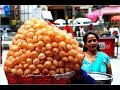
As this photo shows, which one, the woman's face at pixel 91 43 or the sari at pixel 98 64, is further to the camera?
the woman's face at pixel 91 43

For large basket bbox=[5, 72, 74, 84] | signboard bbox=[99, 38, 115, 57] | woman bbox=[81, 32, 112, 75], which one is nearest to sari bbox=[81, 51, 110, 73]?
woman bbox=[81, 32, 112, 75]

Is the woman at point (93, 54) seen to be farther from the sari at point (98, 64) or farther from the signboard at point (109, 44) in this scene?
the signboard at point (109, 44)

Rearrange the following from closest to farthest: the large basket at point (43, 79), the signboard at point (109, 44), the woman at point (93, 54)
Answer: the large basket at point (43, 79), the woman at point (93, 54), the signboard at point (109, 44)

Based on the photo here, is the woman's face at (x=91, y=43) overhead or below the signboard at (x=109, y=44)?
overhead

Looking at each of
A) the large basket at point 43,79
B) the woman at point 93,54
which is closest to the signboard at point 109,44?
the woman at point 93,54

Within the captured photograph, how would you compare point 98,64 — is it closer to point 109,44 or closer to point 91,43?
point 91,43

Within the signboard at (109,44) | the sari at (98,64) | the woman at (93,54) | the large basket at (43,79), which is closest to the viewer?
the large basket at (43,79)

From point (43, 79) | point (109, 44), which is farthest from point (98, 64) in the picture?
point (109, 44)

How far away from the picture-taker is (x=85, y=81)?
1.35m

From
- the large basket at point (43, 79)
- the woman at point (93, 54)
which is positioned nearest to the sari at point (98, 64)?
the woman at point (93, 54)

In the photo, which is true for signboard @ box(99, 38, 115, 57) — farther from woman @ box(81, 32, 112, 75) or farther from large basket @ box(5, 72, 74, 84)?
large basket @ box(5, 72, 74, 84)

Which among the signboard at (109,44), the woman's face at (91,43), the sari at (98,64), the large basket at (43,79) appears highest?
the woman's face at (91,43)

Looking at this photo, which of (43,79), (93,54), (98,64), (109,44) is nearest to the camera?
(43,79)
